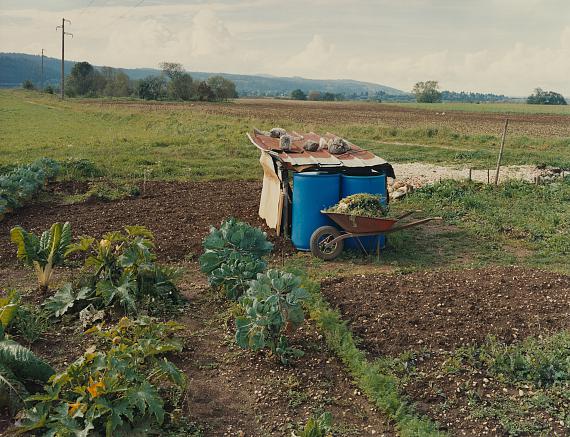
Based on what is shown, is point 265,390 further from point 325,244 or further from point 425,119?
point 425,119

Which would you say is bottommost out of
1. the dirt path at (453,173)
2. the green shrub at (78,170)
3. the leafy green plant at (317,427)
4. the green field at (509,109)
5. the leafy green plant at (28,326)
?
the leafy green plant at (28,326)

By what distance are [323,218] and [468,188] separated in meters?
5.13

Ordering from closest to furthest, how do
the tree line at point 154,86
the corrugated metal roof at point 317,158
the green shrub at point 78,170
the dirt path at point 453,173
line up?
the corrugated metal roof at point 317,158 < the green shrub at point 78,170 < the dirt path at point 453,173 < the tree line at point 154,86

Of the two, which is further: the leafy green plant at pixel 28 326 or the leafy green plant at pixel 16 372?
the leafy green plant at pixel 28 326

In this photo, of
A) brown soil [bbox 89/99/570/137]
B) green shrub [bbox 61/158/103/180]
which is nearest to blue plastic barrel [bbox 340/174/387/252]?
green shrub [bbox 61/158/103/180]

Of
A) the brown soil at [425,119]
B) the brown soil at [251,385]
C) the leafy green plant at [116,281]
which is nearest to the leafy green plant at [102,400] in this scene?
the brown soil at [251,385]

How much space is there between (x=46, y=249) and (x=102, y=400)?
3.16 m

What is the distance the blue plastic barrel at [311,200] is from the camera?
9109mm

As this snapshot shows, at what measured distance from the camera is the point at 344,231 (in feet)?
29.1

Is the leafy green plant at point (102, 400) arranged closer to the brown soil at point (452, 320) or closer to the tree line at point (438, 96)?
the brown soil at point (452, 320)

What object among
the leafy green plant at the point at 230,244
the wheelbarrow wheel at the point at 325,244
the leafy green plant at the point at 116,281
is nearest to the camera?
the leafy green plant at the point at 116,281

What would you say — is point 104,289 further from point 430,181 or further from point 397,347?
Result: point 430,181

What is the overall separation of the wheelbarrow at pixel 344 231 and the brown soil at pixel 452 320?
3.42 feet

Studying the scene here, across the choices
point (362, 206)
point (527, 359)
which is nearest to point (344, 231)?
point (362, 206)
